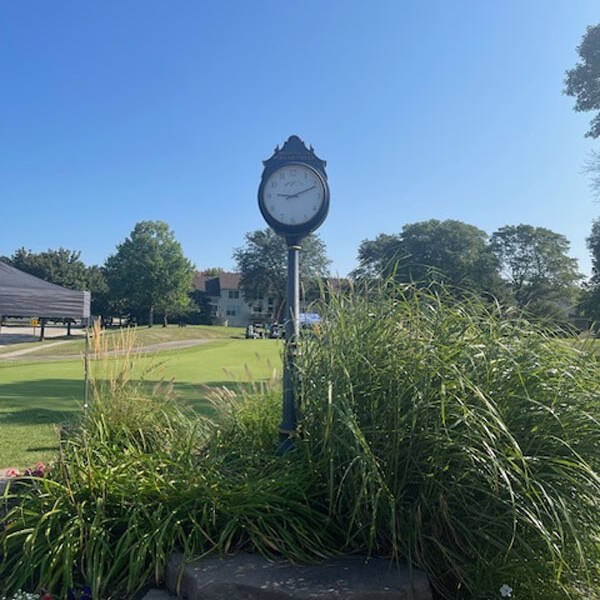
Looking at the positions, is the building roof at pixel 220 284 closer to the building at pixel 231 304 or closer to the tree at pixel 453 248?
the building at pixel 231 304

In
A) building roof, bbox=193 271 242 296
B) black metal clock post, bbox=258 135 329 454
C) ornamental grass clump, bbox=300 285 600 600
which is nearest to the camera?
ornamental grass clump, bbox=300 285 600 600

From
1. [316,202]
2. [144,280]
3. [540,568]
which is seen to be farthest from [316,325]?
[144,280]

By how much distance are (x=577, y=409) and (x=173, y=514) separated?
2.06 metres


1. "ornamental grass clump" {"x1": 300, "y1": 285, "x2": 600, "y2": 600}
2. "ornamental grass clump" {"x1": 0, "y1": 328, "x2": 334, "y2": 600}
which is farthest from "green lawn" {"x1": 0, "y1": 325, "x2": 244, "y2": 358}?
"ornamental grass clump" {"x1": 300, "y1": 285, "x2": 600, "y2": 600}

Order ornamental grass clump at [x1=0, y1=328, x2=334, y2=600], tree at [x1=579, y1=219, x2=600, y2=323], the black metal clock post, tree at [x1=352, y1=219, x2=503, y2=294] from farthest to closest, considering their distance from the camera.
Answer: tree at [x1=352, y1=219, x2=503, y2=294] < tree at [x1=579, y1=219, x2=600, y2=323] < the black metal clock post < ornamental grass clump at [x1=0, y1=328, x2=334, y2=600]

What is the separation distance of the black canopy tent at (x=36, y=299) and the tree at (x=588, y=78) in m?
17.7

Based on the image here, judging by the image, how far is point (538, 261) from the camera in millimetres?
45531

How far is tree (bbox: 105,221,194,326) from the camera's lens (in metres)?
42.2

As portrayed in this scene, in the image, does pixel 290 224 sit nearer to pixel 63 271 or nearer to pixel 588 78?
pixel 588 78

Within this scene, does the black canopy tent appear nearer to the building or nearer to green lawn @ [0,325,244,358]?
green lawn @ [0,325,244,358]

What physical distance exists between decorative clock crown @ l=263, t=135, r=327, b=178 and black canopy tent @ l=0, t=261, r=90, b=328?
3.23 metres

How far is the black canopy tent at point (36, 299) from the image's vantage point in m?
5.10

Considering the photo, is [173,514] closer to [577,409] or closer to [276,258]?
[577,409]

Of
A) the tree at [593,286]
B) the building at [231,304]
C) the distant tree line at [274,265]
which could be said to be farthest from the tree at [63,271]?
the tree at [593,286]
